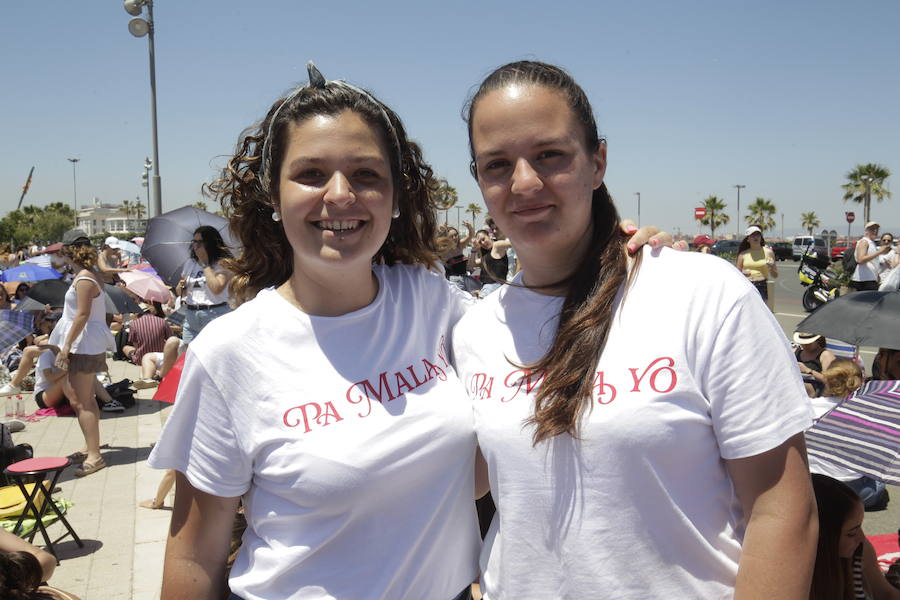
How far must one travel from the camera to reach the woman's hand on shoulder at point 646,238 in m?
1.68

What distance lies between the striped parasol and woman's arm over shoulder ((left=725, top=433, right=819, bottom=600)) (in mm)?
1128

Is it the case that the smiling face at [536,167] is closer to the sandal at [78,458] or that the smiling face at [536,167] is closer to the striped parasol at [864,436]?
the striped parasol at [864,436]

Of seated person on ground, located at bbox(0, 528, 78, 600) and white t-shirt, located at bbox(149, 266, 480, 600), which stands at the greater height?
white t-shirt, located at bbox(149, 266, 480, 600)

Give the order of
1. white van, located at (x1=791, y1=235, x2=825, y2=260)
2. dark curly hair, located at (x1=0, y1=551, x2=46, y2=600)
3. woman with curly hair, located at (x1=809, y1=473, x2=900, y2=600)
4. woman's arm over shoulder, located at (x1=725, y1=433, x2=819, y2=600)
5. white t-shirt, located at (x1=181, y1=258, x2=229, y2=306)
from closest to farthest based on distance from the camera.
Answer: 1. woman's arm over shoulder, located at (x1=725, y1=433, x2=819, y2=600)
2. woman with curly hair, located at (x1=809, y1=473, x2=900, y2=600)
3. dark curly hair, located at (x1=0, y1=551, x2=46, y2=600)
4. white t-shirt, located at (x1=181, y1=258, x2=229, y2=306)
5. white van, located at (x1=791, y1=235, x2=825, y2=260)

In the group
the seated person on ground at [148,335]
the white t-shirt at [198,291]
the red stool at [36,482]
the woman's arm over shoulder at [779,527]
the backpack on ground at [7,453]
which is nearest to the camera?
the woman's arm over shoulder at [779,527]

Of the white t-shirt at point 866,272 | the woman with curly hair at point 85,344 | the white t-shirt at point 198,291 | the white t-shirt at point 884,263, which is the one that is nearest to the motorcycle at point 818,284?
the white t-shirt at point 866,272

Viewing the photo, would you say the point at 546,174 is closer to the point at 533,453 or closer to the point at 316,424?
the point at 533,453

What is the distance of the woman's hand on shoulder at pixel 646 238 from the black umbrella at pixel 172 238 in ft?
31.0

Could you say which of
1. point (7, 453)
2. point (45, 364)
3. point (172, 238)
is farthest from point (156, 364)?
point (7, 453)

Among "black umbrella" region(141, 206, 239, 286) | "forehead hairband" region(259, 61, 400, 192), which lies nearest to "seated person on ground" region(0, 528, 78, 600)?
"forehead hairband" region(259, 61, 400, 192)

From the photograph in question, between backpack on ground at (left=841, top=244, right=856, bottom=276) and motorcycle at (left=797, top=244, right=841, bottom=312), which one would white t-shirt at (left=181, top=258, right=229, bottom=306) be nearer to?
motorcycle at (left=797, top=244, right=841, bottom=312)

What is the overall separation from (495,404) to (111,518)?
4.90 metres

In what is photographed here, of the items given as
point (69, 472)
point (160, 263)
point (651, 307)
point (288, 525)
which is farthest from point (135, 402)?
point (651, 307)

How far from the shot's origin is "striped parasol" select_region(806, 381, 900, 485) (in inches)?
95.7
